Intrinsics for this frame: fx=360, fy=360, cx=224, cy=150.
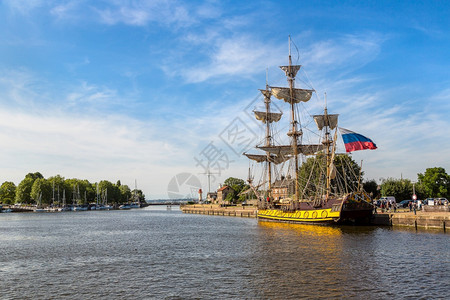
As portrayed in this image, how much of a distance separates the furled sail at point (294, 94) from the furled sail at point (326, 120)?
24.6ft

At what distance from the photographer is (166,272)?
2684cm

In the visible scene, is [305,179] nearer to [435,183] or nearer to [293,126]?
[293,126]

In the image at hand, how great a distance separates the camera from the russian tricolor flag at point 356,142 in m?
50.4

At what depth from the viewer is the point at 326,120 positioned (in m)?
74.7

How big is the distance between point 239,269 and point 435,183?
88727 mm

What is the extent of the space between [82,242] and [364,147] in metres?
39.8

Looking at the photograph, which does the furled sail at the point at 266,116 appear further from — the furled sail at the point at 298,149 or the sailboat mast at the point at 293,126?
the sailboat mast at the point at 293,126

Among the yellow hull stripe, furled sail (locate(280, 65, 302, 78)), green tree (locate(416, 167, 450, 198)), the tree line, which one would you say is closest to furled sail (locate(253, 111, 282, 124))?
furled sail (locate(280, 65, 302, 78))

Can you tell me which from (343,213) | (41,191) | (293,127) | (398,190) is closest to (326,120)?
(293,127)

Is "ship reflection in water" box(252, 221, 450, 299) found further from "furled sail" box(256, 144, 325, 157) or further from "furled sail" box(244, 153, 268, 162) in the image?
"furled sail" box(244, 153, 268, 162)

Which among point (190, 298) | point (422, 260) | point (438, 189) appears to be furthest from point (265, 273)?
point (438, 189)

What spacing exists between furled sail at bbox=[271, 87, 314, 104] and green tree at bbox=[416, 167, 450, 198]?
143 ft

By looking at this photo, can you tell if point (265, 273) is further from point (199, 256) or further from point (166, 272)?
point (199, 256)

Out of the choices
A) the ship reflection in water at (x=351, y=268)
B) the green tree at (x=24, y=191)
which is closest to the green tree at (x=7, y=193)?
the green tree at (x=24, y=191)
